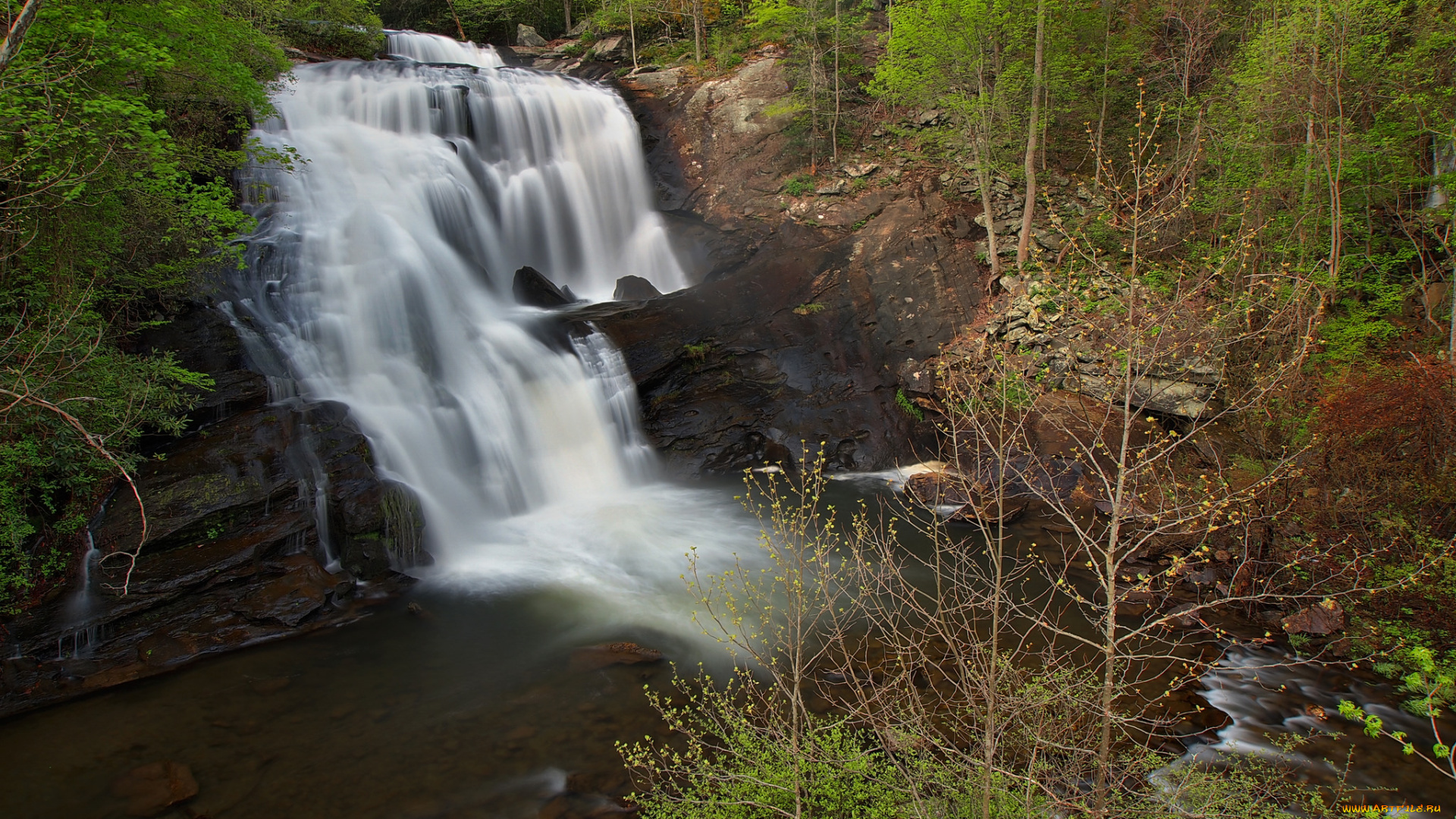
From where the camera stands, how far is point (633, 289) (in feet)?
59.1

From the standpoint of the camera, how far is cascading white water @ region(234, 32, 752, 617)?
11.7 m

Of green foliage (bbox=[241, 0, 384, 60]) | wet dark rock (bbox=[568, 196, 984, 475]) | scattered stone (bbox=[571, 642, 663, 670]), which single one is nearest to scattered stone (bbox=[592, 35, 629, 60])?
green foliage (bbox=[241, 0, 384, 60])

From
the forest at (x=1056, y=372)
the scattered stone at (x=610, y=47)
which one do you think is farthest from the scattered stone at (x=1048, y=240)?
the scattered stone at (x=610, y=47)

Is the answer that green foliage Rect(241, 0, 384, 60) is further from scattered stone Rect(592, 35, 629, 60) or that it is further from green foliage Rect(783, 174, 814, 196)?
green foliage Rect(783, 174, 814, 196)

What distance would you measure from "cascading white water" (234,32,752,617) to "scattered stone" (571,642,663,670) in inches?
58.3

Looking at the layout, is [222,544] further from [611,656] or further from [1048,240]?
[1048,240]

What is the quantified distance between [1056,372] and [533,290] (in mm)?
12191

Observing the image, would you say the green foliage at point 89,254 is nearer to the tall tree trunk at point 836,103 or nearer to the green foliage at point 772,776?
the green foliage at point 772,776

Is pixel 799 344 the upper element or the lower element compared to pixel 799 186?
lower

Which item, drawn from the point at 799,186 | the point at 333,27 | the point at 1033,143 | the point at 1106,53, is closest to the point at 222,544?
the point at 799,186

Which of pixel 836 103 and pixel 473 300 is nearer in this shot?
pixel 473 300

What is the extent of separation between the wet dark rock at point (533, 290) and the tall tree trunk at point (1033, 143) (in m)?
11.3

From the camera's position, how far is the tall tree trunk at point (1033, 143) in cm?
1438

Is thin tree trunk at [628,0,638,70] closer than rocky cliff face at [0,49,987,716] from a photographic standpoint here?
No
